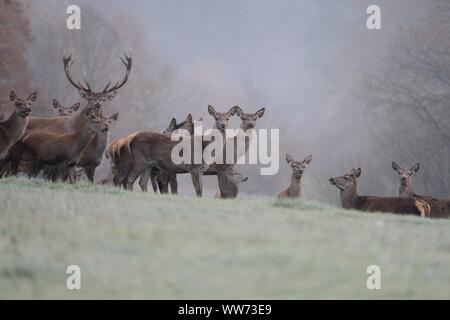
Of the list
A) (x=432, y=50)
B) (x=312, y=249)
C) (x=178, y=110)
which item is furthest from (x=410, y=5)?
(x=312, y=249)

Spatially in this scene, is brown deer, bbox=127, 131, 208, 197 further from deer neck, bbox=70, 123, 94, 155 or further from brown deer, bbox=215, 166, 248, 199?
deer neck, bbox=70, 123, 94, 155

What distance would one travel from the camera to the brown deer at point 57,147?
1220 cm

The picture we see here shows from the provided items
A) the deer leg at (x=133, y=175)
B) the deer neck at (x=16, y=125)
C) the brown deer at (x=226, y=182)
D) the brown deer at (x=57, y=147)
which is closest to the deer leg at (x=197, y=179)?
the brown deer at (x=226, y=182)

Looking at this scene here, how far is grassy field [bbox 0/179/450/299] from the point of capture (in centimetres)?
620

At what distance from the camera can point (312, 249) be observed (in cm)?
719

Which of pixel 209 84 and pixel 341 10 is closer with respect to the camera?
pixel 341 10

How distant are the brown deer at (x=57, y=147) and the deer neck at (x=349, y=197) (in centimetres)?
408

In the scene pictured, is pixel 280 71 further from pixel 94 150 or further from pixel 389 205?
pixel 389 205

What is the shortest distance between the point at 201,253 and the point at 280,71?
113 feet

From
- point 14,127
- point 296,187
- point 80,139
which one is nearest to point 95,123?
point 80,139

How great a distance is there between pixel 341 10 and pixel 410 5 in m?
4.75

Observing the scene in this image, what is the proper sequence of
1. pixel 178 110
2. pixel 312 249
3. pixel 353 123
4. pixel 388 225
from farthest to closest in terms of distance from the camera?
pixel 178 110 < pixel 353 123 < pixel 388 225 < pixel 312 249

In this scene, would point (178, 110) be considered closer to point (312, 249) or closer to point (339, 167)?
point (339, 167)

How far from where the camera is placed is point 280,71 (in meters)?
40.7
